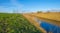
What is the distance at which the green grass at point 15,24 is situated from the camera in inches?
115

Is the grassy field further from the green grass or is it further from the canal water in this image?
the green grass

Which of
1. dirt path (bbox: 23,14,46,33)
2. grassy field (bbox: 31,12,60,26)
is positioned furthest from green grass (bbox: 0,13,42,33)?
grassy field (bbox: 31,12,60,26)

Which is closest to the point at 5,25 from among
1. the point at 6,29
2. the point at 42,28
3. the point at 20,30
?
the point at 6,29

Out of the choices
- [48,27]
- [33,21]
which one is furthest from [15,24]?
[48,27]

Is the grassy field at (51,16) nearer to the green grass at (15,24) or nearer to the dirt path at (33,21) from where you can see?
the dirt path at (33,21)

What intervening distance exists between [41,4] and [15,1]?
0.47 m

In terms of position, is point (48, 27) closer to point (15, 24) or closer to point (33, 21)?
point (33, 21)

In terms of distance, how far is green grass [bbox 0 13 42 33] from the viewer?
9.57 feet

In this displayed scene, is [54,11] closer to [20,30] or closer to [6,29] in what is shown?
[20,30]

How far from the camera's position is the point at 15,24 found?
298cm

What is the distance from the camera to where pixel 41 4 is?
9.97 ft

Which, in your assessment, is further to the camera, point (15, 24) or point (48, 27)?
point (48, 27)

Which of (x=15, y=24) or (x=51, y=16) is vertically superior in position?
(x=51, y=16)

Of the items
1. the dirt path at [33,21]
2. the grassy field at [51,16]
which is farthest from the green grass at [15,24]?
the grassy field at [51,16]
